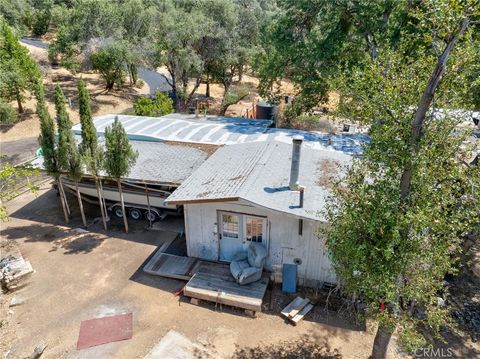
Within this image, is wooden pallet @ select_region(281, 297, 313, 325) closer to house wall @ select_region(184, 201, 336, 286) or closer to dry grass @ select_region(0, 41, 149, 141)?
house wall @ select_region(184, 201, 336, 286)

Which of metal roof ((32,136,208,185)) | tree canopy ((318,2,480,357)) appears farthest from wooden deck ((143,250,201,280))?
tree canopy ((318,2,480,357))

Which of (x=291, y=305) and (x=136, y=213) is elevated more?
(x=136, y=213)

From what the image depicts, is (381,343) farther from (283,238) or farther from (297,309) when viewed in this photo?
(283,238)

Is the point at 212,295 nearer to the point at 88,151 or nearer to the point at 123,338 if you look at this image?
the point at 123,338

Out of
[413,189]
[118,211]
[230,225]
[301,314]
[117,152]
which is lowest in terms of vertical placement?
[301,314]

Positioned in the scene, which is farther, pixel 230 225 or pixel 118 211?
pixel 118 211

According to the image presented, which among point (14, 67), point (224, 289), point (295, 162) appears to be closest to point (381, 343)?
point (224, 289)
